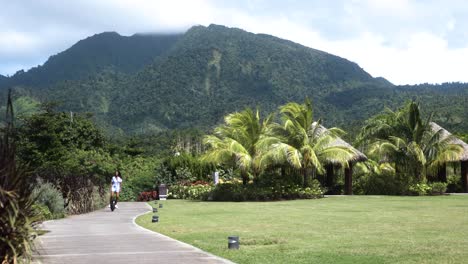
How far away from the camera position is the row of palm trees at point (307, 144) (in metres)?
32.5

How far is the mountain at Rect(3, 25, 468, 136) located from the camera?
12238 centimetres

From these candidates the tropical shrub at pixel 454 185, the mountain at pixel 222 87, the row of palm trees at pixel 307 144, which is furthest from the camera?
the mountain at pixel 222 87

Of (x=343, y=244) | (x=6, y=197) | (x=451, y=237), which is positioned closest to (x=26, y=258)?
(x=6, y=197)

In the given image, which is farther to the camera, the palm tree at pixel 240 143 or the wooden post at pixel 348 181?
the wooden post at pixel 348 181

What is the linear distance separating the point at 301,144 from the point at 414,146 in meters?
6.95

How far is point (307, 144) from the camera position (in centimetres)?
3266

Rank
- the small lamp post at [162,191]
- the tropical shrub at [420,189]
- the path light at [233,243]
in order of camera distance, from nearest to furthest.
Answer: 1. the path light at [233,243]
2. the tropical shrub at [420,189]
3. the small lamp post at [162,191]

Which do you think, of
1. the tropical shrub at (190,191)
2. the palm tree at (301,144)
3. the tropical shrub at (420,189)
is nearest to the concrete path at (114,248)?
the palm tree at (301,144)

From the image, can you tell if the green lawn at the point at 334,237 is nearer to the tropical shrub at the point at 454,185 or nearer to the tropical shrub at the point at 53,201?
the tropical shrub at the point at 53,201

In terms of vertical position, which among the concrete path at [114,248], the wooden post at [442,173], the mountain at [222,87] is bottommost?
the concrete path at [114,248]

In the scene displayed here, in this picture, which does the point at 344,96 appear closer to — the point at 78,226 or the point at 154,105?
the point at 154,105

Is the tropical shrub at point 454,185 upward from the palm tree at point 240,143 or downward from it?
downward

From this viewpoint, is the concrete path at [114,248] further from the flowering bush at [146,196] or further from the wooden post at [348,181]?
the wooden post at [348,181]

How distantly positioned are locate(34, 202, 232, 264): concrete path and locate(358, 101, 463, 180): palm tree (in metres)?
23.5
